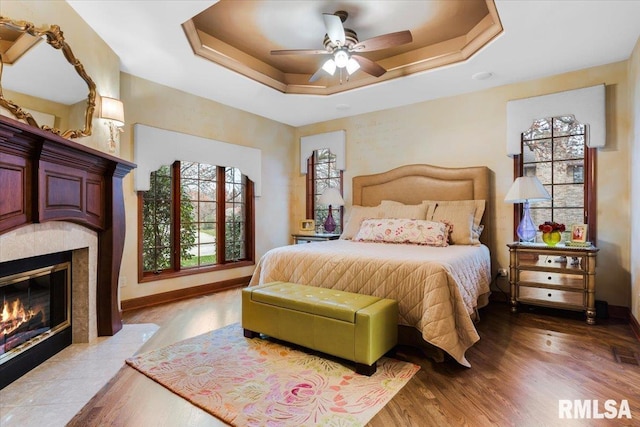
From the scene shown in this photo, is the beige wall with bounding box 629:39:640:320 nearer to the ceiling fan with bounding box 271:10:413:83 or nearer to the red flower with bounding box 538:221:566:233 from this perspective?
the red flower with bounding box 538:221:566:233

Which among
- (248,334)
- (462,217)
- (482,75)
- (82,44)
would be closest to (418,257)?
(462,217)

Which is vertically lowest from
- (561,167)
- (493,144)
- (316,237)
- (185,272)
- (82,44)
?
(185,272)

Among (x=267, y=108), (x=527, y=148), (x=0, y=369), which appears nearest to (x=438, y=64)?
(x=527, y=148)

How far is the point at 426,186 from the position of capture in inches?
168

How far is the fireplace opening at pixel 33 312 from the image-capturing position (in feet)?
6.48

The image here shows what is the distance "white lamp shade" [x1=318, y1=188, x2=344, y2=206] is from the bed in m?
0.25

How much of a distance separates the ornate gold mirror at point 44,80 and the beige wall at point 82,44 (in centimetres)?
4

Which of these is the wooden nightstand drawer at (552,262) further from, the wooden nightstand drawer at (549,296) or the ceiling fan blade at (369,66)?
the ceiling fan blade at (369,66)

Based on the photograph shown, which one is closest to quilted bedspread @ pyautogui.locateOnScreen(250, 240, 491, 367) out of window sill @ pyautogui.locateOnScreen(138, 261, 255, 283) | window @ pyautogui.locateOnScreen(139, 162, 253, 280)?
window sill @ pyautogui.locateOnScreen(138, 261, 255, 283)

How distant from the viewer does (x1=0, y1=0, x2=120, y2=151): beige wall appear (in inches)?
78.9

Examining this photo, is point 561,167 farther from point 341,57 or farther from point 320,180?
point 320,180

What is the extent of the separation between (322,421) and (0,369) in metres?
1.83

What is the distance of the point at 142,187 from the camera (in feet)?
11.8

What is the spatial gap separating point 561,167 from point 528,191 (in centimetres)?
63
